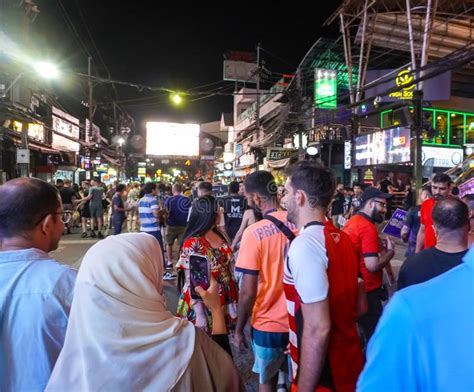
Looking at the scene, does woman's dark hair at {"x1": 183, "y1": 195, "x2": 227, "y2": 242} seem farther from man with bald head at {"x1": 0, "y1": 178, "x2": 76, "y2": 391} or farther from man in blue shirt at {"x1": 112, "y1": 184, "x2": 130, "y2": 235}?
man in blue shirt at {"x1": 112, "y1": 184, "x2": 130, "y2": 235}

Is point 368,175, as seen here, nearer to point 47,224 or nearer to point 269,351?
point 269,351

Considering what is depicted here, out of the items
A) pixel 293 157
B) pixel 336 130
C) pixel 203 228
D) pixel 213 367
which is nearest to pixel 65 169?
pixel 293 157

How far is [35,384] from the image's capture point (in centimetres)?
155

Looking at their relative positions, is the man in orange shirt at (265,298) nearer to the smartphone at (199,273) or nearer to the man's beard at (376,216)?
the smartphone at (199,273)

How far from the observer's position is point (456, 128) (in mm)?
23578

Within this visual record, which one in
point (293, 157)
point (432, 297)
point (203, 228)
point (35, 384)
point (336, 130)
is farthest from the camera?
point (336, 130)

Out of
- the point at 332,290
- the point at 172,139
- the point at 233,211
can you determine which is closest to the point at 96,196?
the point at 233,211

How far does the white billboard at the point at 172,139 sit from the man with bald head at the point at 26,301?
3654 centimetres

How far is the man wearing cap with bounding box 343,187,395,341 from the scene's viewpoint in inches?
134

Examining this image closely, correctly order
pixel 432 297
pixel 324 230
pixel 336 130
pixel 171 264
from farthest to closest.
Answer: pixel 336 130, pixel 171 264, pixel 324 230, pixel 432 297

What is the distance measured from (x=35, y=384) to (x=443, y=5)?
86.2 feet

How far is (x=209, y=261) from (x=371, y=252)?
5.35 ft

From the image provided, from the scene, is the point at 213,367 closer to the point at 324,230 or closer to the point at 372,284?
the point at 324,230

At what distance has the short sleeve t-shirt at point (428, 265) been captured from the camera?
2760 millimetres
